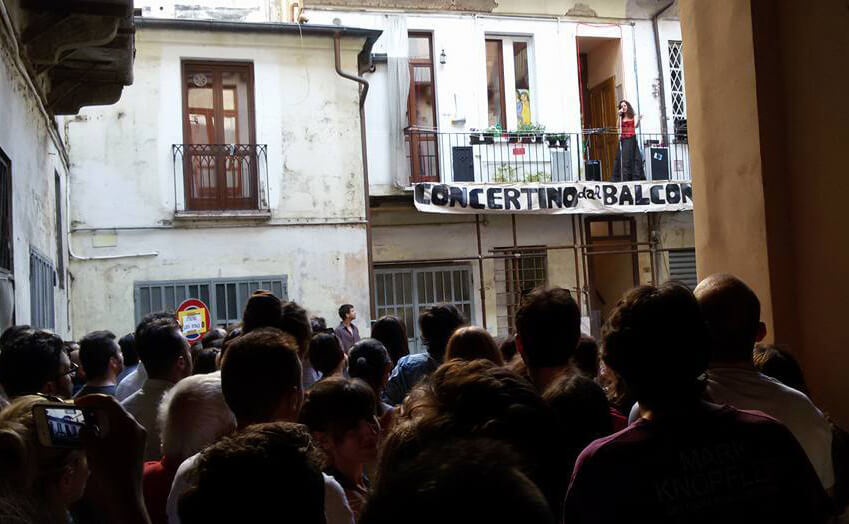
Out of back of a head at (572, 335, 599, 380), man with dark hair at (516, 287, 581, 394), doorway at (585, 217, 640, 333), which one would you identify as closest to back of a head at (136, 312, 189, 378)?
man with dark hair at (516, 287, 581, 394)

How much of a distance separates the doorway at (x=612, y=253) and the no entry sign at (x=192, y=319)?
8.01m

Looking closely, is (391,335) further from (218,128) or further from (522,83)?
(522,83)

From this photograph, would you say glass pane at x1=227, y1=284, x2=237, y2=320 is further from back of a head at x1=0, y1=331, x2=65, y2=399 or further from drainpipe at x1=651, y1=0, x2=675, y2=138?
back of a head at x1=0, y1=331, x2=65, y2=399

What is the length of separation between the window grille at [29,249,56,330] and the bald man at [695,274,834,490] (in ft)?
19.5

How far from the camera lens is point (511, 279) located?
16047 millimetres

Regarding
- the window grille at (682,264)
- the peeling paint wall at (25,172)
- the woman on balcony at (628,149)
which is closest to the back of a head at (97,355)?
the peeling paint wall at (25,172)

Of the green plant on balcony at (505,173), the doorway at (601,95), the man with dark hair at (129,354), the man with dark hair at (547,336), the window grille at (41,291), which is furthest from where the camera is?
the doorway at (601,95)

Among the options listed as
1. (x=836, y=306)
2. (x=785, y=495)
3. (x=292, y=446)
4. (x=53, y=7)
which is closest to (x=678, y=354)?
(x=785, y=495)

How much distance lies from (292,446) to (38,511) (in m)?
0.69

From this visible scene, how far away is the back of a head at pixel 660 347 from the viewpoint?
197cm

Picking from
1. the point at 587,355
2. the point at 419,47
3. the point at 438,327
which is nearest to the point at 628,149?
the point at 419,47

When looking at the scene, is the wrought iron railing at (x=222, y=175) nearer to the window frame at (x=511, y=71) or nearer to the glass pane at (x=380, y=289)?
the glass pane at (x=380, y=289)

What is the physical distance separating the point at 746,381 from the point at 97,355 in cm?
324

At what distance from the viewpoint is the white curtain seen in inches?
606
